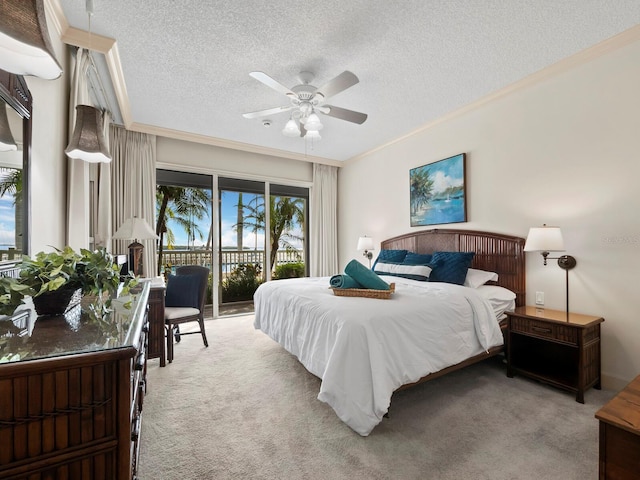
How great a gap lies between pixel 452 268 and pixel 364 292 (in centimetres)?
128

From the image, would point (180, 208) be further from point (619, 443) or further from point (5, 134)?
point (619, 443)

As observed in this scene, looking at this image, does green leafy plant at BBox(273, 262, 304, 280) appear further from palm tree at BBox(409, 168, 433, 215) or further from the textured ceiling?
the textured ceiling

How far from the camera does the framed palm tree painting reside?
3611mm

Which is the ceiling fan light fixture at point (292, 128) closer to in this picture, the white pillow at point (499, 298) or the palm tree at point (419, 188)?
the palm tree at point (419, 188)

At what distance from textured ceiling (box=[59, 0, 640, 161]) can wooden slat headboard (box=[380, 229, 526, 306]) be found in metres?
1.58

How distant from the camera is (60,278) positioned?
104cm

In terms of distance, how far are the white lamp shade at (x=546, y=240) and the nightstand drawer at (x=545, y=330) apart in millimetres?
617

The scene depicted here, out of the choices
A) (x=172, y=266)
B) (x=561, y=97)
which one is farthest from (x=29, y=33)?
(x=172, y=266)

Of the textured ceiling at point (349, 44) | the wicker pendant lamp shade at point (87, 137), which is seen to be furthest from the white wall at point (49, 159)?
the textured ceiling at point (349, 44)

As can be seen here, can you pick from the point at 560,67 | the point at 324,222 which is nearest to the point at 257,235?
the point at 324,222

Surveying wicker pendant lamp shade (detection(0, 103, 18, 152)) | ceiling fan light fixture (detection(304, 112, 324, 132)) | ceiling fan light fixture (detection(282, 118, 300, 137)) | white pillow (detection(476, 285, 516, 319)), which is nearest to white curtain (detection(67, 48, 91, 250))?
wicker pendant lamp shade (detection(0, 103, 18, 152))

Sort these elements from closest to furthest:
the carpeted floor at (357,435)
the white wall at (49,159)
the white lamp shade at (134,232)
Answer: the carpeted floor at (357,435) < the white wall at (49,159) < the white lamp shade at (134,232)

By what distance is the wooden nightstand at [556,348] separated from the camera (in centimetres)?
225

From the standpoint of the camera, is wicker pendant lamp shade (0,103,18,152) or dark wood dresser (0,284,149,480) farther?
wicker pendant lamp shade (0,103,18,152)
